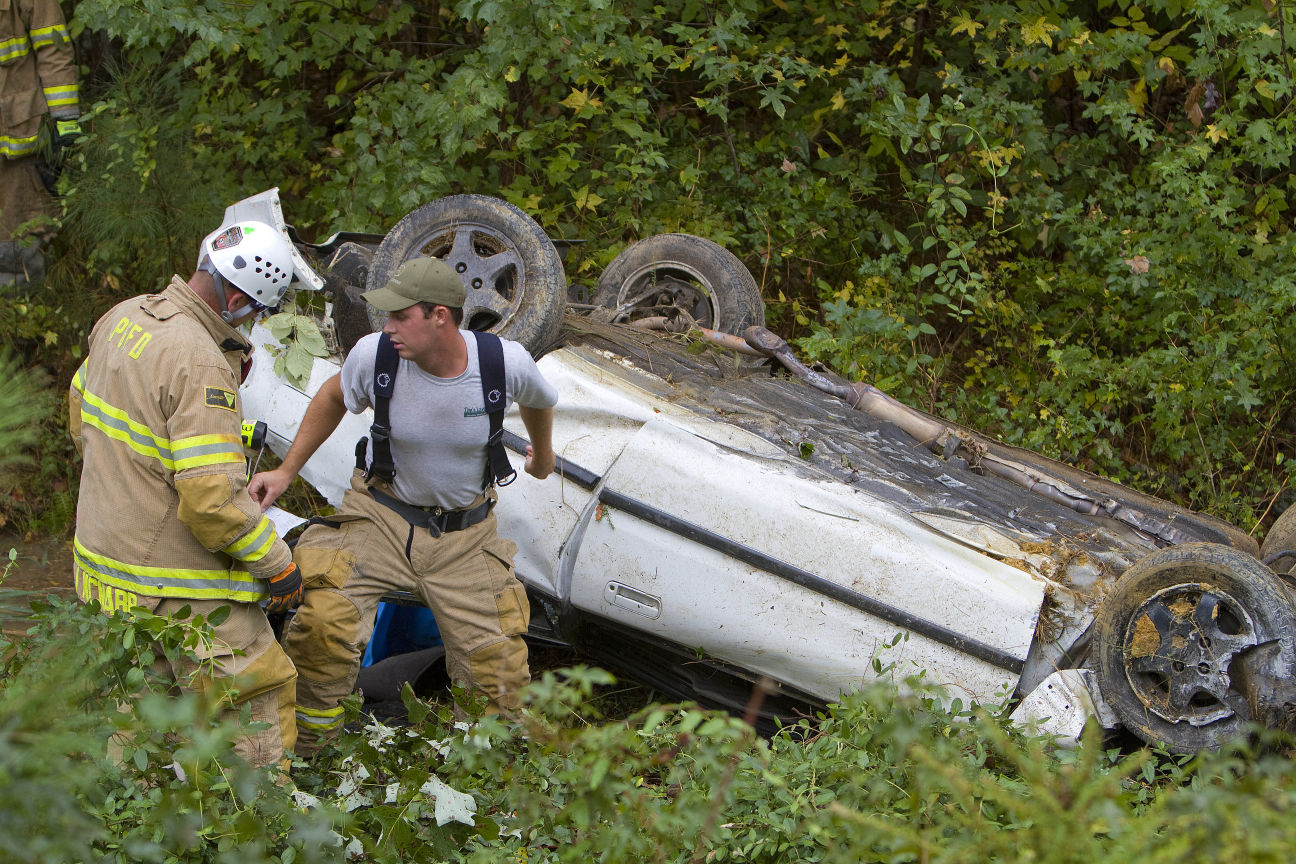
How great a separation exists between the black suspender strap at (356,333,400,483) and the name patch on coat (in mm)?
483

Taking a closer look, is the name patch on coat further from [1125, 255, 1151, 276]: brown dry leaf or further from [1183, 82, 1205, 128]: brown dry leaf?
[1183, 82, 1205, 128]: brown dry leaf

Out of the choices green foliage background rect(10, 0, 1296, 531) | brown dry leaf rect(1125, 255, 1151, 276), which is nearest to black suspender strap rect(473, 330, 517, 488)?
green foliage background rect(10, 0, 1296, 531)

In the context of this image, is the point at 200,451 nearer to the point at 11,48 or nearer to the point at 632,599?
the point at 632,599

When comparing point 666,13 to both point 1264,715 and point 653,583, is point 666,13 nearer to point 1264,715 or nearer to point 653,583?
point 653,583

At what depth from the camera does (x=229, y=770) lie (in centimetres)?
248

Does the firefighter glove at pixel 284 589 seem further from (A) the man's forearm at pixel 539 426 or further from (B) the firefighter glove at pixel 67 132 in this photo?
(B) the firefighter glove at pixel 67 132

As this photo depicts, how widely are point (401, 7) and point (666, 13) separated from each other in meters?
1.67

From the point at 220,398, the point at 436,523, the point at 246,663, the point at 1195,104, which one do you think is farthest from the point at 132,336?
the point at 1195,104

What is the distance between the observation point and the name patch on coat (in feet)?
10.2

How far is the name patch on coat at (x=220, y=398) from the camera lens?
312cm

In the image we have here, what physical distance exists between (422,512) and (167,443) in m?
0.88

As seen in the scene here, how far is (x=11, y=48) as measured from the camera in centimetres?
673

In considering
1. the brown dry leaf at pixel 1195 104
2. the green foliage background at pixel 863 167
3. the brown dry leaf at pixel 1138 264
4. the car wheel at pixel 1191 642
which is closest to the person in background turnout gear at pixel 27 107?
the green foliage background at pixel 863 167

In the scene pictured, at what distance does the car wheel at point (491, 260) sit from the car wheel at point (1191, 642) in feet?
7.29
